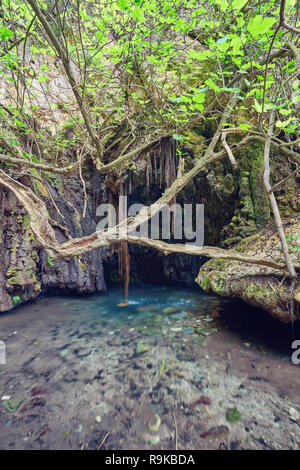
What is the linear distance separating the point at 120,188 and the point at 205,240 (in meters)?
3.04

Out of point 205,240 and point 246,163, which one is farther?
point 205,240

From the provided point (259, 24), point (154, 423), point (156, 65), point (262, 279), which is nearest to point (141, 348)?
point (154, 423)

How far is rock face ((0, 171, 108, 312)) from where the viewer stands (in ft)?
14.9

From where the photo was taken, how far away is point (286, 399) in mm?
1903

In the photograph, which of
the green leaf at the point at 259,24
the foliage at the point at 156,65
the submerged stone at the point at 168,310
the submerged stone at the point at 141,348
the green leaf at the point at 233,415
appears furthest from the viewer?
the submerged stone at the point at 168,310

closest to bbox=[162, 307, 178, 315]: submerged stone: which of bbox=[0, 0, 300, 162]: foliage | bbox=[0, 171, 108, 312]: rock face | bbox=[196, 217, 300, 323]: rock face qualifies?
bbox=[196, 217, 300, 323]: rock face

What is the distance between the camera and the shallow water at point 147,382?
1.61 m

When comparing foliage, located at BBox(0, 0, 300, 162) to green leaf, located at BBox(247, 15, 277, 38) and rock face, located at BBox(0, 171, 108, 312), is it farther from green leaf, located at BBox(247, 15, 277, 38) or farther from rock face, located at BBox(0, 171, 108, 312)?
rock face, located at BBox(0, 171, 108, 312)

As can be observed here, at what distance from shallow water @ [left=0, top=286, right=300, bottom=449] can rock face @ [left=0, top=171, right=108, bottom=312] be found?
0.95 m

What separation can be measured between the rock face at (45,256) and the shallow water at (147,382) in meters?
0.95

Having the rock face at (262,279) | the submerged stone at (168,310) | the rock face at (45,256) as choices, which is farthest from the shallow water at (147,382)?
the rock face at (45,256)

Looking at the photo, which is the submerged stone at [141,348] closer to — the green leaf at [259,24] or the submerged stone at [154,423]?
the submerged stone at [154,423]
